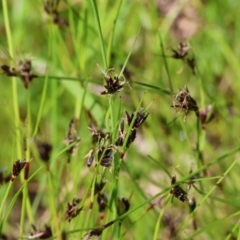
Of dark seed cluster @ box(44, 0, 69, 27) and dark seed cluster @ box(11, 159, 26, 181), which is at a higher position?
dark seed cluster @ box(44, 0, 69, 27)

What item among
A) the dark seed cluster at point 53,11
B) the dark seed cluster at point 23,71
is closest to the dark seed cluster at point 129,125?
the dark seed cluster at point 23,71

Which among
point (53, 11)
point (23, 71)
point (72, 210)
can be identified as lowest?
point (72, 210)

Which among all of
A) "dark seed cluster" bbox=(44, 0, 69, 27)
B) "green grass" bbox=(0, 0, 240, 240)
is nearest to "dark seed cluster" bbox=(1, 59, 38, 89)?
"green grass" bbox=(0, 0, 240, 240)

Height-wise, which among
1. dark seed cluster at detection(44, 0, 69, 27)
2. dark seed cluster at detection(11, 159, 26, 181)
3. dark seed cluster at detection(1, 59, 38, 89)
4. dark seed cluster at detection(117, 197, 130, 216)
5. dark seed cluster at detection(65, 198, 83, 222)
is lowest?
dark seed cluster at detection(65, 198, 83, 222)

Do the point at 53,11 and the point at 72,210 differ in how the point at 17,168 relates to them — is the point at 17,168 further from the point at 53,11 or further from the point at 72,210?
the point at 53,11

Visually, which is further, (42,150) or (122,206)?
(122,206)

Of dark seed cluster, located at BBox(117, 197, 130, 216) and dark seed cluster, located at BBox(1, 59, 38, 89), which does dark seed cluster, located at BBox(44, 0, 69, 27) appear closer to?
dark seed cluster, located at BBox(1, 59, 38, 89)

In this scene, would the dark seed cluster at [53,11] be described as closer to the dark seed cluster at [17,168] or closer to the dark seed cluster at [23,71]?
the dark seed cluster at [23,71]

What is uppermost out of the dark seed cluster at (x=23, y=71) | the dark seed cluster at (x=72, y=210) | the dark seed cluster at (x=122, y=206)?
the dark seed cluster at (x=23, y=71)

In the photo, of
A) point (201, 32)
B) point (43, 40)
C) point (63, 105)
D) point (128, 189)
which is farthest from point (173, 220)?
point (43, 40)

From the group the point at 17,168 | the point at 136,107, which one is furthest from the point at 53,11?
the point at 17,168

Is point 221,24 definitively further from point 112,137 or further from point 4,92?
point 112,137
